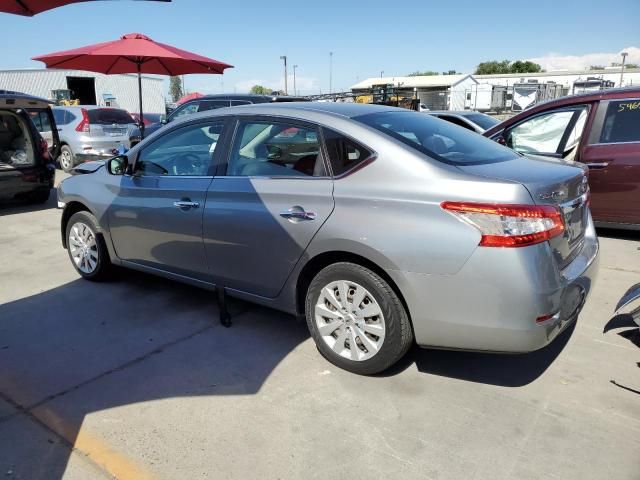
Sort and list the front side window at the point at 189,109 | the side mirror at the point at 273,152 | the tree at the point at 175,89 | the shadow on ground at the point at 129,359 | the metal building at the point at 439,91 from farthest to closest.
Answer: the tree at the point at 175,89
the metal building at the point at 439,91
the front side window at the point at 189,109
the side mirror at the point at 273,152
the shadow on ground at the point at 129,359

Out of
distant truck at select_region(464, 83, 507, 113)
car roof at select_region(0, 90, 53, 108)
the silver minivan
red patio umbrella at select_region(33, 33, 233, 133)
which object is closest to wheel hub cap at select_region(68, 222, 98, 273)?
car roof at select_region(0, 90, 53, 108)

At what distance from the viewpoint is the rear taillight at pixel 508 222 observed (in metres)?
2.52

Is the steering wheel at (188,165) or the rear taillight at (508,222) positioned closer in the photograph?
the rear taillight at (508,222)

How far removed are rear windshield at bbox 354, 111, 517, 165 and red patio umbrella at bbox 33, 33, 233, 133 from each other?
22.3ft

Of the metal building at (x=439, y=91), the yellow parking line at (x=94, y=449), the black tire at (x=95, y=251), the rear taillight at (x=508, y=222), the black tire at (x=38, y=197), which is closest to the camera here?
the yellow parking line at (x=94, y=449)

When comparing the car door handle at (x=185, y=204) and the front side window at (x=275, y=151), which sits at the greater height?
the front side window at (x=275, y=151)

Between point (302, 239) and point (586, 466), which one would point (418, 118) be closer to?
point (302, 239)

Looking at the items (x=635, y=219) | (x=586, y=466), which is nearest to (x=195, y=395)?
(x=586, y=466)

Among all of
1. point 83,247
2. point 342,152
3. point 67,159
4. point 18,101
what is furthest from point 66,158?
point 342,152

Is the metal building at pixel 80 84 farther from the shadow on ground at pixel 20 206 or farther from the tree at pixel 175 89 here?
the tree at pixel 175 89

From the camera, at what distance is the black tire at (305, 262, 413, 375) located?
288cm

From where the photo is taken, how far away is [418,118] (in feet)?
12.1

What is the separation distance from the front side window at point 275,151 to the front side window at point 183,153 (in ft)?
0.82

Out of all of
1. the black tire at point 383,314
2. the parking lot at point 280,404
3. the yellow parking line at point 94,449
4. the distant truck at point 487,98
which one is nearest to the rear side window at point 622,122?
the parking lot at point 280,404
